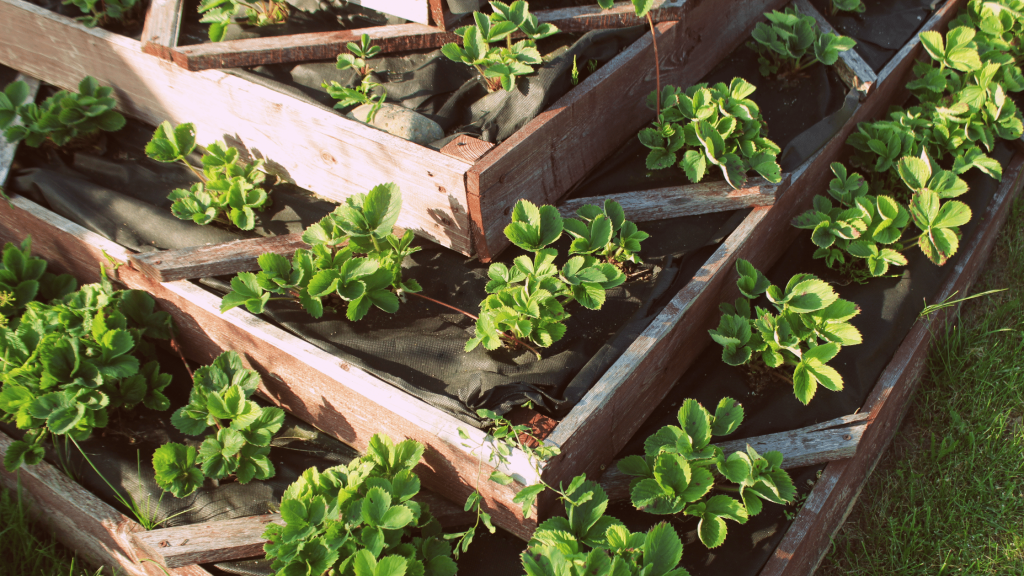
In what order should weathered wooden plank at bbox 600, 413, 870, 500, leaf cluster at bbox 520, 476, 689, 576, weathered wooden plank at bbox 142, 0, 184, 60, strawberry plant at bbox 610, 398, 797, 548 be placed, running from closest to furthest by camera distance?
1. leaf cluster at bbox 520, 476, 689, 576
2. strawberry plant at bbox 610, 398, 797, 548
3. weathered wooden plank at bbox 600, 413, 870, 500
4. weathered wooden plank at bbox 142, 0, 184, 60

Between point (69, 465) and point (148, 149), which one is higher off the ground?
point (148, 149)

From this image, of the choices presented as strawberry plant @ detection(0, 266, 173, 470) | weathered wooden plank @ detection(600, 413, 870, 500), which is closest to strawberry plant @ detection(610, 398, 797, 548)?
weathered wooden plank @ detection(600, 413, 870, 500)

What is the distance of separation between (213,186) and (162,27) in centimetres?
85

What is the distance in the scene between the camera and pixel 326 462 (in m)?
2.28

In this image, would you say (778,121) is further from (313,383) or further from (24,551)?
(24,551)

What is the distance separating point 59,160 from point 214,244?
1.13 metres

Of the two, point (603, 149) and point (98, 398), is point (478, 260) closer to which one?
point (603, 149)

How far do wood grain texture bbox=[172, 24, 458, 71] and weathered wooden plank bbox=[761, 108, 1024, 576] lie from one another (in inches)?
85.7

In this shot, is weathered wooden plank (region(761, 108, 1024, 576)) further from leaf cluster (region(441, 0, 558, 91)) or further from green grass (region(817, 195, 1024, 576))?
leaf cluster (region(441, 0, 558, 91))

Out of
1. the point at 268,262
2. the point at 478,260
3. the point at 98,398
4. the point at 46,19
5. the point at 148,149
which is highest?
the point at 46,19

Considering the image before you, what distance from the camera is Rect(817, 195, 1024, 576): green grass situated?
2293mm

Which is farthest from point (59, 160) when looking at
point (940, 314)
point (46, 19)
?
point (940, 314)

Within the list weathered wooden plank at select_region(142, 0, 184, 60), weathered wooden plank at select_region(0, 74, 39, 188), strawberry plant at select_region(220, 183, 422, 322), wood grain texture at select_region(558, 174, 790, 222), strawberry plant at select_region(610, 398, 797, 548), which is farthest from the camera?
weathered wooden plank at select_region(0, 74, 39, 188)

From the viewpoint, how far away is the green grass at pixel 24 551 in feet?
7.49
